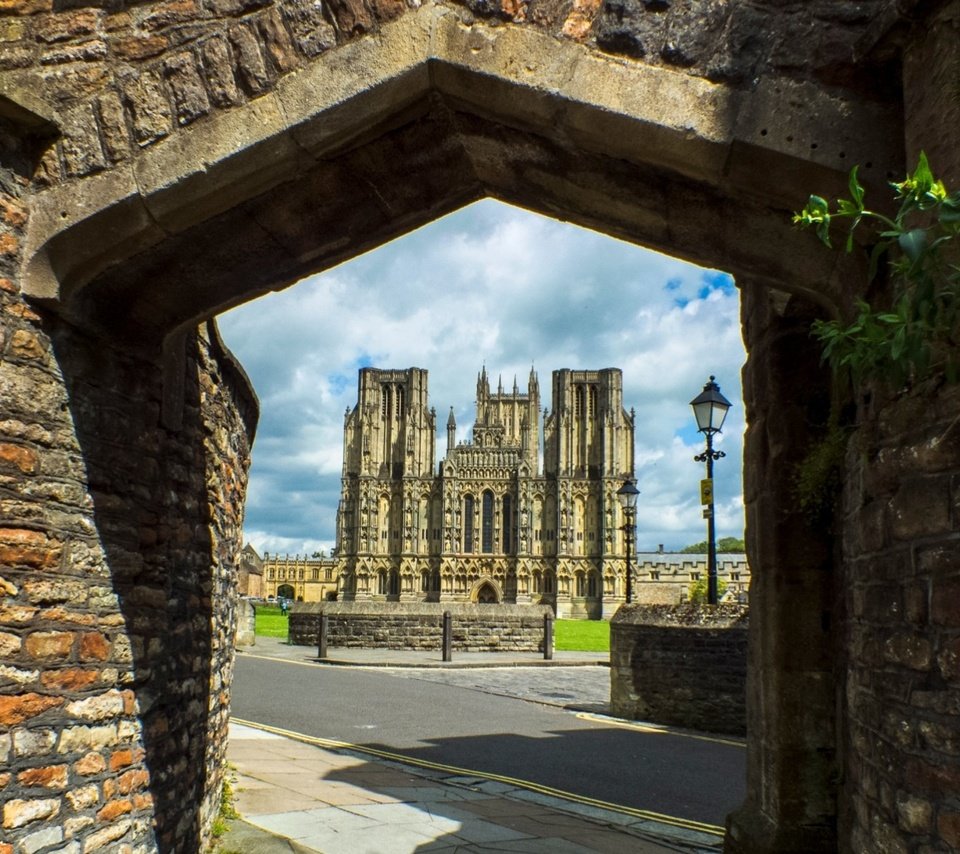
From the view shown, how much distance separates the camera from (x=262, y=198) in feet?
14.3

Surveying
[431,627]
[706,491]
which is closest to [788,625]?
[706,491]

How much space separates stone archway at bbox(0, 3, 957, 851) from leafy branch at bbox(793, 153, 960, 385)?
0.43 meters

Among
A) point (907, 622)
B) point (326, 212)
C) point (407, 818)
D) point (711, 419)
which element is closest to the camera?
point (907, 622)

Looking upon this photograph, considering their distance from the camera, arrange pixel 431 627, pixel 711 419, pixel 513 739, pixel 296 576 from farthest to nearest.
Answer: pixel 296 576 < pixel 431 627 < pixel 711 419 < pixel 513 739

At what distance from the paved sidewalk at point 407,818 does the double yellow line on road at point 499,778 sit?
0.38 ft

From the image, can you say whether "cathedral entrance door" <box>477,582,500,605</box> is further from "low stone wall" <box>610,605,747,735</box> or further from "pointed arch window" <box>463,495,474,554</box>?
"low stone wall" <box>610,605,747,735</box>

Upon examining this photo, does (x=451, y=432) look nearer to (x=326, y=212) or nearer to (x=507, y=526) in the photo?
(x=507, y=526)

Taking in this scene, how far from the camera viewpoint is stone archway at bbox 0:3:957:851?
361 centimetres

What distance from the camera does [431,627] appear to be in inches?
1050

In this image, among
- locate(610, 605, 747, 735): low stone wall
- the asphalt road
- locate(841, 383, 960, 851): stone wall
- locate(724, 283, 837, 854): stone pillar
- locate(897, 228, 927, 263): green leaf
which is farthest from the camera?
locate(610, 605, 747, 735): low stone wall

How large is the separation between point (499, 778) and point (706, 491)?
21.0 ft

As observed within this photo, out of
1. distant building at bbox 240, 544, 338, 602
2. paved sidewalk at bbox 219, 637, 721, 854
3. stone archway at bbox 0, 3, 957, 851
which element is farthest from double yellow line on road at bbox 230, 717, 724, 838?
distant building at bbox 240, 544, 338, 602

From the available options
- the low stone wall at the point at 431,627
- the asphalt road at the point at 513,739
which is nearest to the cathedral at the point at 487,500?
the low stone wall at the point at 431,627

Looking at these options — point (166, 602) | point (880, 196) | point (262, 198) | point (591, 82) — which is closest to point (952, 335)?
point (880, 196)
